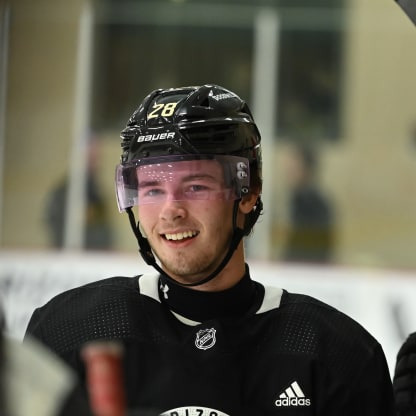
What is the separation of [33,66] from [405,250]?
2.55m

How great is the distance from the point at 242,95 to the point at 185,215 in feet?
14.8

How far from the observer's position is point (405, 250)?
19.9ft

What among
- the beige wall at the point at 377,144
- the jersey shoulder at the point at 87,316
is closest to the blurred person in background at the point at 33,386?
the jersey shoulder at the point at 87,316

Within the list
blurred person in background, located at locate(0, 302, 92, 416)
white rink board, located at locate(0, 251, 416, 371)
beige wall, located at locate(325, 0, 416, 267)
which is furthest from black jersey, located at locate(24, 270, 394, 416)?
beige wall, located at locate(325, 0, 416, 267)

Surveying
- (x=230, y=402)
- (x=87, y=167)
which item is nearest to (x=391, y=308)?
(x=87, y=167)

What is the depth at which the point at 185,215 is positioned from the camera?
188 centimetres

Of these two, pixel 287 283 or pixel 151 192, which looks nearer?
pixel 151 192

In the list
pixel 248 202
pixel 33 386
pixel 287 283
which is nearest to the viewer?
pixel 33 386

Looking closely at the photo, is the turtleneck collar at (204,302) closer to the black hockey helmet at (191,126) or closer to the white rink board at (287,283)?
the black hockey helmet at (191,126)

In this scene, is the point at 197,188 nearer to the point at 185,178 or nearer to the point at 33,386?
the point at 185,178

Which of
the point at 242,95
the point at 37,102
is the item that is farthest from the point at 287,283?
the point at 37,102

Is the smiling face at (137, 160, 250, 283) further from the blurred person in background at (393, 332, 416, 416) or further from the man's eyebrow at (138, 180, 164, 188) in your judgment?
the blurred person in background at (393, 332, 416, 416)

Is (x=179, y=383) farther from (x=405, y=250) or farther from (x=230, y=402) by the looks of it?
(x=405, y=250)

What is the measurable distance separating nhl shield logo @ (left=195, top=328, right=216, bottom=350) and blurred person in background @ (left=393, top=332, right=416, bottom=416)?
0.36 m
